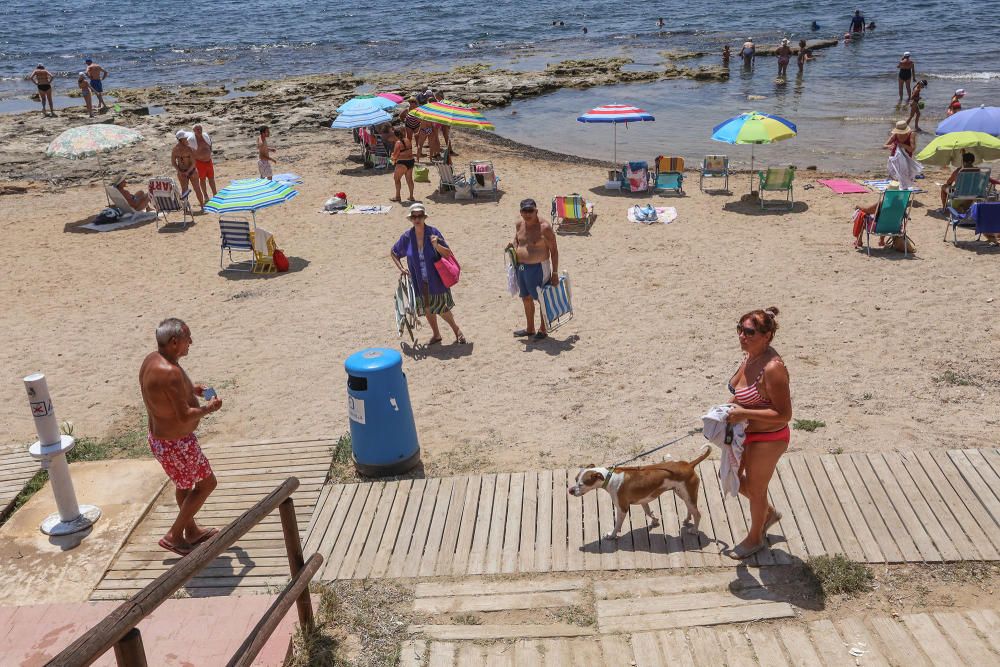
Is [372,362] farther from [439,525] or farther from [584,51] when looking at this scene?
[584,51]

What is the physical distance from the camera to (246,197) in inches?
468

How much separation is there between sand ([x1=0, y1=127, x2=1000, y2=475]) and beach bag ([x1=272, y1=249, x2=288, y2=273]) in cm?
18

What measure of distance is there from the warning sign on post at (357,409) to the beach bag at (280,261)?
6.26 meters

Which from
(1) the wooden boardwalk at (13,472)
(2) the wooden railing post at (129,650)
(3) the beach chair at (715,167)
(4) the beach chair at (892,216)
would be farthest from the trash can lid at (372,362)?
(3) the beach chair at (715,167)

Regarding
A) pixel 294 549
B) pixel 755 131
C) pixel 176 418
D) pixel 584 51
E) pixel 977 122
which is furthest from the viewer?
pixel 584 51

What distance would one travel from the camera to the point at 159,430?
520 cm

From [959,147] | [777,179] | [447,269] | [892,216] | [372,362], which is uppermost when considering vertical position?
[959,147]

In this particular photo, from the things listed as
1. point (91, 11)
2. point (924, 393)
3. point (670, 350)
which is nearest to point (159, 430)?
point (670, 350)

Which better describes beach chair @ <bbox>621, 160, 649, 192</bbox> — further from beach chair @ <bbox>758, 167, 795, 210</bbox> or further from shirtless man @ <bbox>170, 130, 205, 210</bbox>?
shirtless man @ <bbox>170, 130, 205, 210</bbox>

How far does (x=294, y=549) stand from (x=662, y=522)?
8.13 feet

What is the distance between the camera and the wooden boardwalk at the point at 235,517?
17.4 feet

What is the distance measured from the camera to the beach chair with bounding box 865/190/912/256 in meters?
11.1

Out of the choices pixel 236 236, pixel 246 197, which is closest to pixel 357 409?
pixel 246 197

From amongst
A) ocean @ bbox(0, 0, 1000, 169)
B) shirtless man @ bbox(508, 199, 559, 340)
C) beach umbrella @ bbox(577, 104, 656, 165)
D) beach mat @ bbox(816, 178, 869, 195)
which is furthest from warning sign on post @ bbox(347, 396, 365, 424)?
ocean @ bbox(0, 0, 1000, 169)
